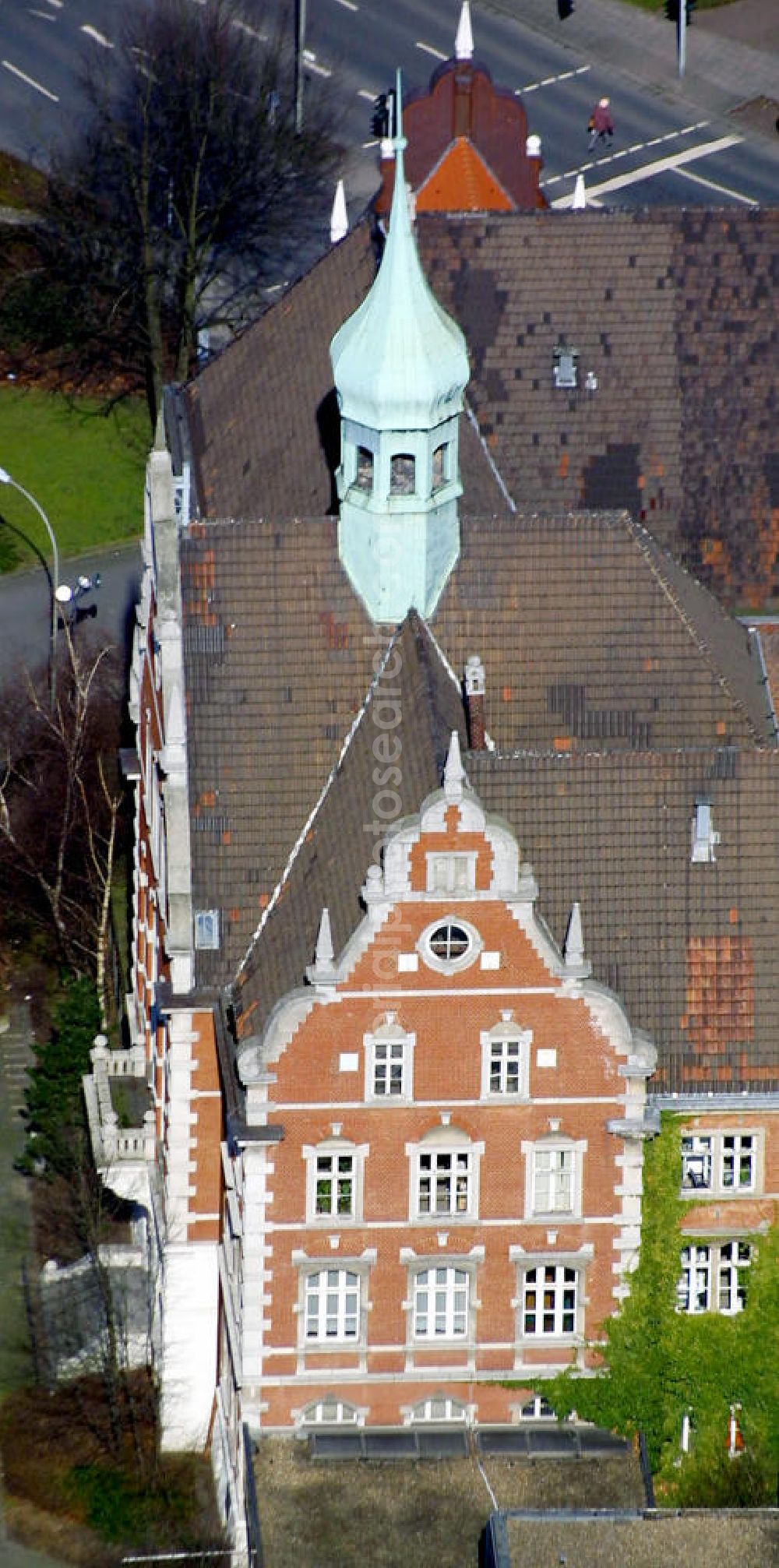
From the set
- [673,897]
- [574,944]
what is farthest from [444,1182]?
[673,897]

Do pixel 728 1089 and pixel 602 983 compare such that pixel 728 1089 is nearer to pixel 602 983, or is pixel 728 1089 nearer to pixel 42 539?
pixel 602 983

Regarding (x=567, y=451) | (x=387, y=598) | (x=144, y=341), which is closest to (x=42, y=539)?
(x=144, y=341)

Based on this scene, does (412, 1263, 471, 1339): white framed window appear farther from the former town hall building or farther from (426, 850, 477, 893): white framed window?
(426, 850, 477, 893): white framed window

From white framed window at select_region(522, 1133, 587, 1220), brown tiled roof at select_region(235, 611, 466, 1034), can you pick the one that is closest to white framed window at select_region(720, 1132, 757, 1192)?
white framed window at select_region(522, 1133, 587, 1220)

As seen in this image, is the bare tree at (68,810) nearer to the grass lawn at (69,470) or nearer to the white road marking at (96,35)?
the grass lawn at (69,470)

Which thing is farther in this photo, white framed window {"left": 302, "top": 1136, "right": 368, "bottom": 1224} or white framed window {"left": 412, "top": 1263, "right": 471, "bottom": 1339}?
white framed window {"left": 412, "top": 1263, "right": 471, "bottom": 1339}

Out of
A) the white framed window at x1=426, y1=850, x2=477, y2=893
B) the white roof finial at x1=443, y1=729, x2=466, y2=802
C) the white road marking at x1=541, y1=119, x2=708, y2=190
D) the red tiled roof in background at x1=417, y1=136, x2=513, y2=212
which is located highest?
the white road marking at x1=541, y1=119, x2=708, y2=190
